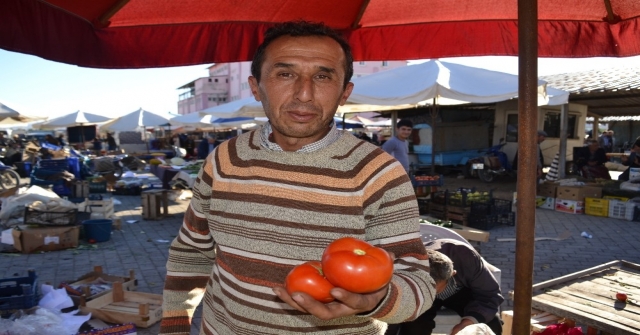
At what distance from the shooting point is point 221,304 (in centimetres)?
168

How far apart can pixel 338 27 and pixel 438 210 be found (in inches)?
287

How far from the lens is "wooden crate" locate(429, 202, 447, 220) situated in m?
9.48

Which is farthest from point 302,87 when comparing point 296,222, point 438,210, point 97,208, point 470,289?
point 97,208

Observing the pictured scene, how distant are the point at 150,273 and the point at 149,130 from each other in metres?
50.0

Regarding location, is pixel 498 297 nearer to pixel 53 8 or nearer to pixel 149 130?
pixel 53 8

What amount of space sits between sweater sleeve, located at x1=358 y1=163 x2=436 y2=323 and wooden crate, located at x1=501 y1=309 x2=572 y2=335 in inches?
90.3

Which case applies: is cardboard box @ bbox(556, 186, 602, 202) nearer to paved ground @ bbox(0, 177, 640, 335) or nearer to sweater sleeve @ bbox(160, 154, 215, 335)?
paved ground @ bbox(0, 177, 640, 335)

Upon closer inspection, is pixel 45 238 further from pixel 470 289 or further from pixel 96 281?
pixel 470 289

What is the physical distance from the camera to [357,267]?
1.15 meters

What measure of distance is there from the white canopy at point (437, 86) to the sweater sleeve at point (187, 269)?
23.0ft

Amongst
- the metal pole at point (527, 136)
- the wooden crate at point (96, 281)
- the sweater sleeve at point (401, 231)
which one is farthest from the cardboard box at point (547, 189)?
the sweater sleeve at point (401, 231)

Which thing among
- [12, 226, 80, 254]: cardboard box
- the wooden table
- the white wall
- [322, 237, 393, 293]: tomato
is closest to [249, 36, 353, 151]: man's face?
[322, 237, 393, 293]: tomato

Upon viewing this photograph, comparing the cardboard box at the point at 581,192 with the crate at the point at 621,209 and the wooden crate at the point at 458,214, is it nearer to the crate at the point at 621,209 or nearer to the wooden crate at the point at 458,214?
the crate at the point at 621,209

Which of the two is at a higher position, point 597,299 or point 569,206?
point 597,299
